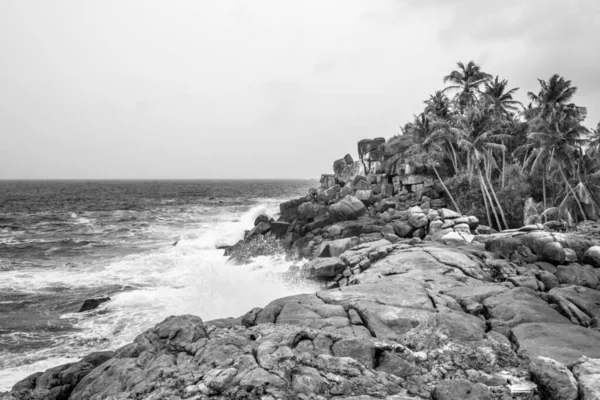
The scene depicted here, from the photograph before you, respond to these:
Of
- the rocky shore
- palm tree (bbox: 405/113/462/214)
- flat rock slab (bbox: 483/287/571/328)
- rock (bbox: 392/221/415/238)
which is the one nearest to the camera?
the rocky shore

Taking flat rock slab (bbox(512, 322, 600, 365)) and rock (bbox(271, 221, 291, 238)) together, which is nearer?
flat rock slab (bbox(512, 322, 600, 365))

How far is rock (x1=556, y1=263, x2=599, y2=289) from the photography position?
561 inches

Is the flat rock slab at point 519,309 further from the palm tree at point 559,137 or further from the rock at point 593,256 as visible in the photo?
the palm tree at point 559,137

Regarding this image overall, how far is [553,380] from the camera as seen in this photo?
643 centimetres

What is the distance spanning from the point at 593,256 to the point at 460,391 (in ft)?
51.7

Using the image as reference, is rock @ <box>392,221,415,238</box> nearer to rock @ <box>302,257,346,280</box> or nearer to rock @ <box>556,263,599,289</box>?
rock @ <box>302,257,346,280</box>

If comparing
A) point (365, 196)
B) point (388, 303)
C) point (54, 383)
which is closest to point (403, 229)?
point (388, 303)

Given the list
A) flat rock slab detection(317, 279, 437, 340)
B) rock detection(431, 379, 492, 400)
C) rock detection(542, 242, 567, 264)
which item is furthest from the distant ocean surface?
rock detection(542, 242, 567, 264)

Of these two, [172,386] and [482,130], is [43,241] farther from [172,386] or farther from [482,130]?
[482,130]

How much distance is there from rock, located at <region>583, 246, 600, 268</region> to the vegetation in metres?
10.2

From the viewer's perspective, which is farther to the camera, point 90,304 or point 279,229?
point 279,229

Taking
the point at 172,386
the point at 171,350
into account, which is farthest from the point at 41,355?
the point at 172,386

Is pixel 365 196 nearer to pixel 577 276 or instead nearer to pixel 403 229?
pixel 403 229

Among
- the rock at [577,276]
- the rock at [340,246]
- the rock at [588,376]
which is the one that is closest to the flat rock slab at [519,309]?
the rock at [588,376]
